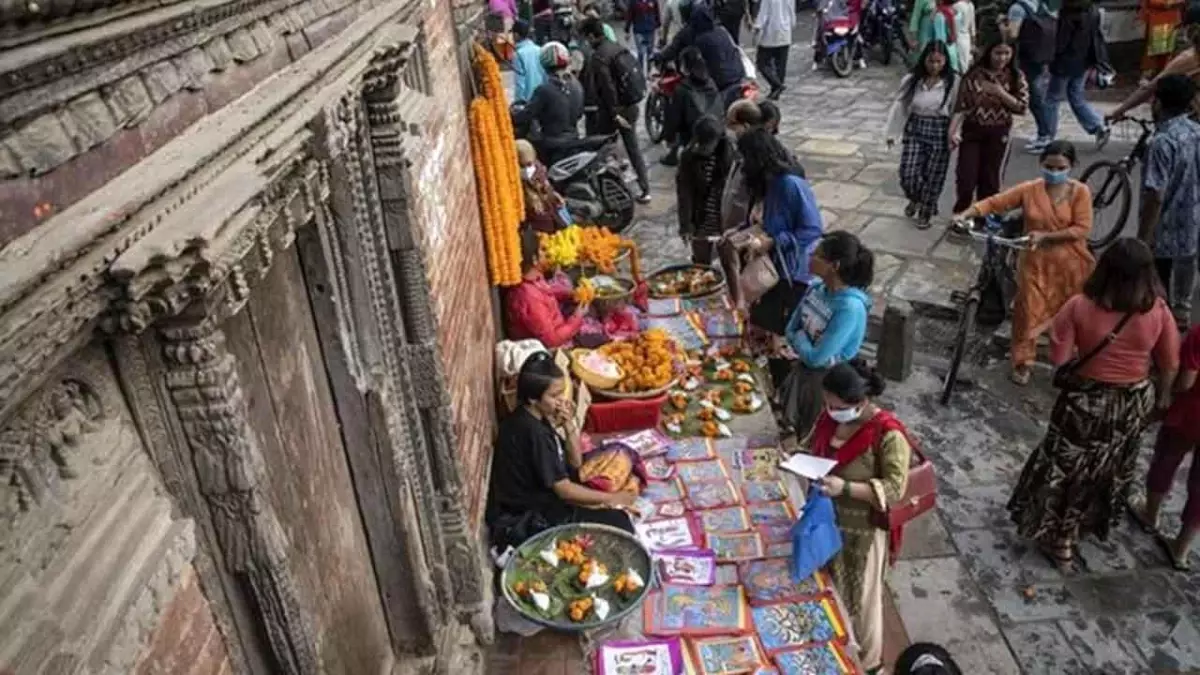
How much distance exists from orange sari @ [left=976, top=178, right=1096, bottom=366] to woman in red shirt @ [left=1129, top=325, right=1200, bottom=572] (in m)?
1.35

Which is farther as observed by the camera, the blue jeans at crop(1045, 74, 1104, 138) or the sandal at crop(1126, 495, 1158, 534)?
the blue jeans at crop(1045, 74, 1104, 138)

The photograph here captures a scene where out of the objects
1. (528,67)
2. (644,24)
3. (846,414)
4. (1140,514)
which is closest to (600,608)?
(846,414)

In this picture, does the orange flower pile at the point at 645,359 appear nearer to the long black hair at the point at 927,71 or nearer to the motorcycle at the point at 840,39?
the long black hair at the point at 927,71

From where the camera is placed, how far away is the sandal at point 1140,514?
4.99 meters

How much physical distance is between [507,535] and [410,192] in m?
1.97

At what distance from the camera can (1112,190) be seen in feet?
26.9

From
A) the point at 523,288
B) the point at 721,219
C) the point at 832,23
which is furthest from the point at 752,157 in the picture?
the point at 832,23

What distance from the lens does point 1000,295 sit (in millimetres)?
6770

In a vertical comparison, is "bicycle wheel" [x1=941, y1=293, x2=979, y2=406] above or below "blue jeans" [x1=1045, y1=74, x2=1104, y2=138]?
below

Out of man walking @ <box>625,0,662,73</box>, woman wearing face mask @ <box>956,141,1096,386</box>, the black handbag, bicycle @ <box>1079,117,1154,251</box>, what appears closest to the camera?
the black handbag

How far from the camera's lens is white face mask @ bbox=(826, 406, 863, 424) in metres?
3.90

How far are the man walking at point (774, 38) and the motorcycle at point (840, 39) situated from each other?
1.69 metres

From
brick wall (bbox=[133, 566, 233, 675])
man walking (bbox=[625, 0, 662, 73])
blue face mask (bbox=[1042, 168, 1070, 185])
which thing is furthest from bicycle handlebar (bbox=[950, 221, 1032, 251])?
man walking (bbox=[625, 0, 662, 73])

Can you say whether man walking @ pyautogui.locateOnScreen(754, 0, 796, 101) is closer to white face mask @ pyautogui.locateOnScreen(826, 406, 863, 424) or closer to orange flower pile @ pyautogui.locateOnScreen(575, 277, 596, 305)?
orange flower pile @ pyautogui.locateOnScreen(575, 277, 596, 305)
